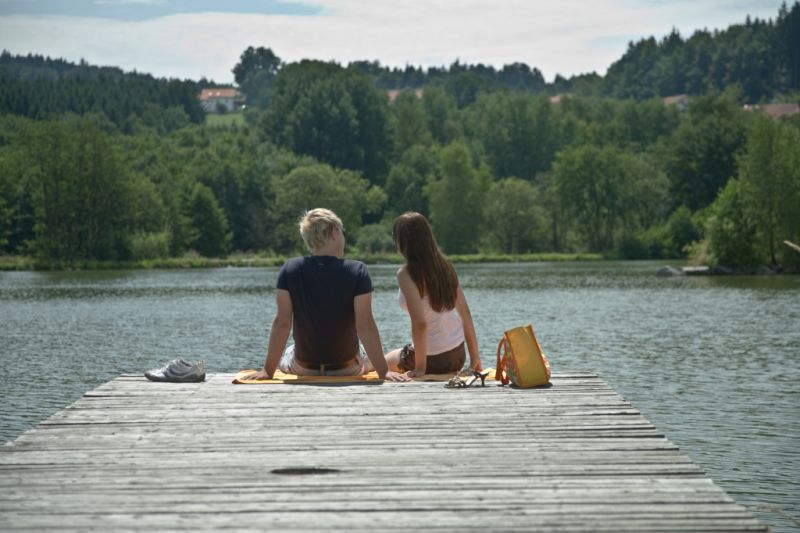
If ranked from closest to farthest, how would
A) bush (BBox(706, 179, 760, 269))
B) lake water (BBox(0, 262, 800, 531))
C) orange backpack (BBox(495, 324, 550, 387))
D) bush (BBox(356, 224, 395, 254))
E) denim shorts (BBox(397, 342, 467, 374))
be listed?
orange backpack (BBox(495, 324, 550, 387))
denim shorts (BBox(397, 342, 467, 374))
lake water (BBox(0, 262, 800, 531))
bush (BBox(706, 179, 760, 269))
bush (BBox(356, 224, 395, 254))

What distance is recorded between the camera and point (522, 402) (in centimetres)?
831

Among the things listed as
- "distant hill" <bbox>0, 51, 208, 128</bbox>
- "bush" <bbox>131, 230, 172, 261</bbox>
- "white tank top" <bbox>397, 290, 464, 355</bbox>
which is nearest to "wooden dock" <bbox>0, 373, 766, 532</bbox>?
"white tank top" <bbox>397, 290, 464, 355</bbox>

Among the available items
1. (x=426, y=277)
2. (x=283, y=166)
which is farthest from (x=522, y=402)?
(x=283, y=166)

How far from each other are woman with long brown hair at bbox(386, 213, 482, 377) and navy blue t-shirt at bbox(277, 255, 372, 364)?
1.26 ft

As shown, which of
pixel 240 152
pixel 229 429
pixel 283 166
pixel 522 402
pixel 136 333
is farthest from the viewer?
pixel 240 152

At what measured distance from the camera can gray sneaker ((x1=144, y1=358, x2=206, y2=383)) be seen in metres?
9.67

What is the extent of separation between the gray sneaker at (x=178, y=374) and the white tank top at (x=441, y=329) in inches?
69.5

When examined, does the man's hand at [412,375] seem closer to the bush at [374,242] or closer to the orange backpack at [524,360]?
the orange backpack at [524,360]

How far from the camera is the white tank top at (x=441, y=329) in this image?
9648 millimetres

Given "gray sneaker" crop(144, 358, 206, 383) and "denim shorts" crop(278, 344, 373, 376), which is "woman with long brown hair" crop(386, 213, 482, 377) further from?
"gray sneaker" crop(144, 358, 206, 383)

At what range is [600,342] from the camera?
26.7 meters

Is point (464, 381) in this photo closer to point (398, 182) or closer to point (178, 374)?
point (178, 374)

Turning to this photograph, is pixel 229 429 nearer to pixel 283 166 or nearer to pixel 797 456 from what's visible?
pixel 797 456

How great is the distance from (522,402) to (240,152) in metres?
110
